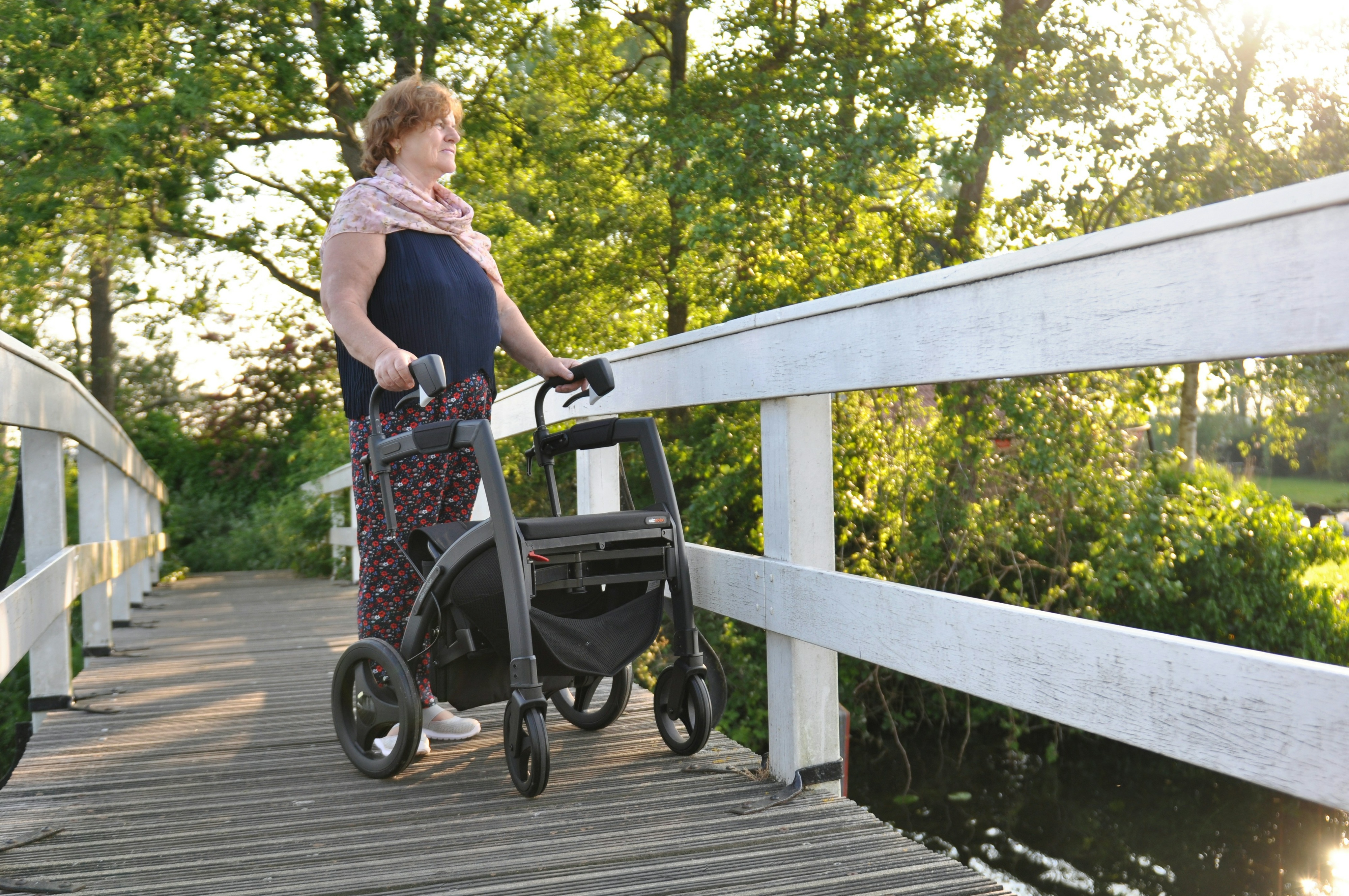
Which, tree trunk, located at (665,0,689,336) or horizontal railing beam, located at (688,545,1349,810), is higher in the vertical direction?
tree trunk, located at (665,0,689,336)

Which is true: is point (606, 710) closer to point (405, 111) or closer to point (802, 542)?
point (802, 542)

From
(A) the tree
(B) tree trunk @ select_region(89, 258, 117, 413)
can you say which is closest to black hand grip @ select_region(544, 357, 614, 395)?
(A) the tree

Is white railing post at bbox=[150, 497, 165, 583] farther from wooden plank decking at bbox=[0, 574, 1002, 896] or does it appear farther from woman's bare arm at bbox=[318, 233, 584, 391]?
woman's bare arm at bbox=[318, 233, 584, 391]

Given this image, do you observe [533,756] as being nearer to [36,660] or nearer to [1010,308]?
[1010,308]

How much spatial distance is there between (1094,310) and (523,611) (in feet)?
3.86

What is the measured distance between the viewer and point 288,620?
20.5ft

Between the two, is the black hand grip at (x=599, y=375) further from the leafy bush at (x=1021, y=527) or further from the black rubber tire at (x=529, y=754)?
the leafy bush at (x=1021, y=527)

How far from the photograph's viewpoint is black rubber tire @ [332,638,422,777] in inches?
94.0

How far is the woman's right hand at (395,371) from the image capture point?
92.4 inches

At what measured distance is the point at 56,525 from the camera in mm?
3404

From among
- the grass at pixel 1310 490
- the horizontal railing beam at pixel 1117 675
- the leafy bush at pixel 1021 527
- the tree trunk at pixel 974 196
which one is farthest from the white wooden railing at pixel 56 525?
the grass at pixel 1310 490

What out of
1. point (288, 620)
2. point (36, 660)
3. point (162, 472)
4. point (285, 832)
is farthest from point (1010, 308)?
point (162, 472)

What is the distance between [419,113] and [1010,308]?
1.66 meters

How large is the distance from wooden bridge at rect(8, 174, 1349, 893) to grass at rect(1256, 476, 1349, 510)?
16.1 metres
